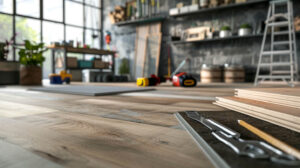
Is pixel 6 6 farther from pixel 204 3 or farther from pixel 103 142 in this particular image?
pixel 103 142

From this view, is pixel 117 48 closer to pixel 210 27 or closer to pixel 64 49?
pixel 64 49

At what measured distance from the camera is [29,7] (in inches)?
208

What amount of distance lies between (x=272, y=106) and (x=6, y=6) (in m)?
5.52

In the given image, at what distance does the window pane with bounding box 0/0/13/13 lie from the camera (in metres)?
4.65

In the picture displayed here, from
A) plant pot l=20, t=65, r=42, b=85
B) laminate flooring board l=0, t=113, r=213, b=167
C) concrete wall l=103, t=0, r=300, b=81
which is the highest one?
concrete wall l=103, t=0, r=300, b=81

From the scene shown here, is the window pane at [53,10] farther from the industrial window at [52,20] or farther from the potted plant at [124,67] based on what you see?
the potted plant at [124,67]

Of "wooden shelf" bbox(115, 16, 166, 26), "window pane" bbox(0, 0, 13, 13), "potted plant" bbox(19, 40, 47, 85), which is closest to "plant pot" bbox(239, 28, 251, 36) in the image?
"wooden shelf" bbox(115, 16, 166, 26)

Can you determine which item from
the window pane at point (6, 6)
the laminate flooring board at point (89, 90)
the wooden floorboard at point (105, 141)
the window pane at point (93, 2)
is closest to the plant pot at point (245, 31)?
the laminate flooring board at point (89, 90)

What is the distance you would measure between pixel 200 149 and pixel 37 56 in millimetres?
3345

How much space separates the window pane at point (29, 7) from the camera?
16.3 feet

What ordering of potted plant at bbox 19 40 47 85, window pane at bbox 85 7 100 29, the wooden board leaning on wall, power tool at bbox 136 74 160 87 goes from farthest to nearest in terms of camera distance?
window pane at bbox 85 7 100 29
the wooden board leaning on wall
potted plant at bbox 19 40 47 85
power tool at bbox 136 74 160 87

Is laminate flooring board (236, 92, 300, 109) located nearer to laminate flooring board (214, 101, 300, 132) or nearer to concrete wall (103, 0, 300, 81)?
laminate flooring board (214, 101, 300, 132)

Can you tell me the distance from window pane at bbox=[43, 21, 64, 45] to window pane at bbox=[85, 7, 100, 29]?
98 centimetres

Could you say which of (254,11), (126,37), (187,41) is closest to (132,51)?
(126,37)
